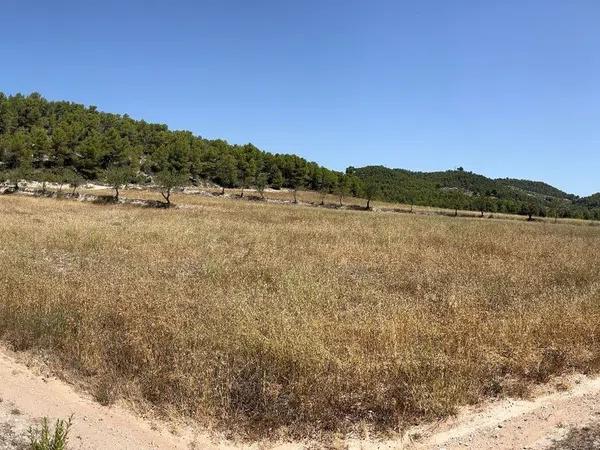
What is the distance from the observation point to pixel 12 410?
589cm

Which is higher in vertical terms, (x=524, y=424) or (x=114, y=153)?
(x=114, y=153)

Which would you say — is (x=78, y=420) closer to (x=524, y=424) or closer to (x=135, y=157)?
(x=524, y=424)

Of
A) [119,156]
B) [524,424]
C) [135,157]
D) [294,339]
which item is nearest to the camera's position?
[524,424]

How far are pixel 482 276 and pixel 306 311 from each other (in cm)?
850

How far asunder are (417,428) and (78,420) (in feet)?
13.7

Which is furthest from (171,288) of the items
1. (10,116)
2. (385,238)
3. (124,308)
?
(10,116)

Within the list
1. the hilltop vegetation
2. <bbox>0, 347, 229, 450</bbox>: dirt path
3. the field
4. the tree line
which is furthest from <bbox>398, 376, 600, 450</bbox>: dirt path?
the hilltop vegetation

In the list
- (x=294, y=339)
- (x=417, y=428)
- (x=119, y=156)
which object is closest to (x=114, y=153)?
(x=119, y=156)

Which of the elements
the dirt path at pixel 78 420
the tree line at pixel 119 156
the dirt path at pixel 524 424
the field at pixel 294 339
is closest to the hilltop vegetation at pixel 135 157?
the tree line at pixel 119 156

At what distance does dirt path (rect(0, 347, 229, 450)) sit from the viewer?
536 centimetres

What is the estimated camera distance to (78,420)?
19.0 feet

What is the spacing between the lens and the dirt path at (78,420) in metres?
5.36

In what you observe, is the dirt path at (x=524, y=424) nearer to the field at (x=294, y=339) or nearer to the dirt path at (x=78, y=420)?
the field at (x=294, y=339)

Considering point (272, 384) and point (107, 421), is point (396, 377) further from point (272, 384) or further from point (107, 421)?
point (107, 421)
